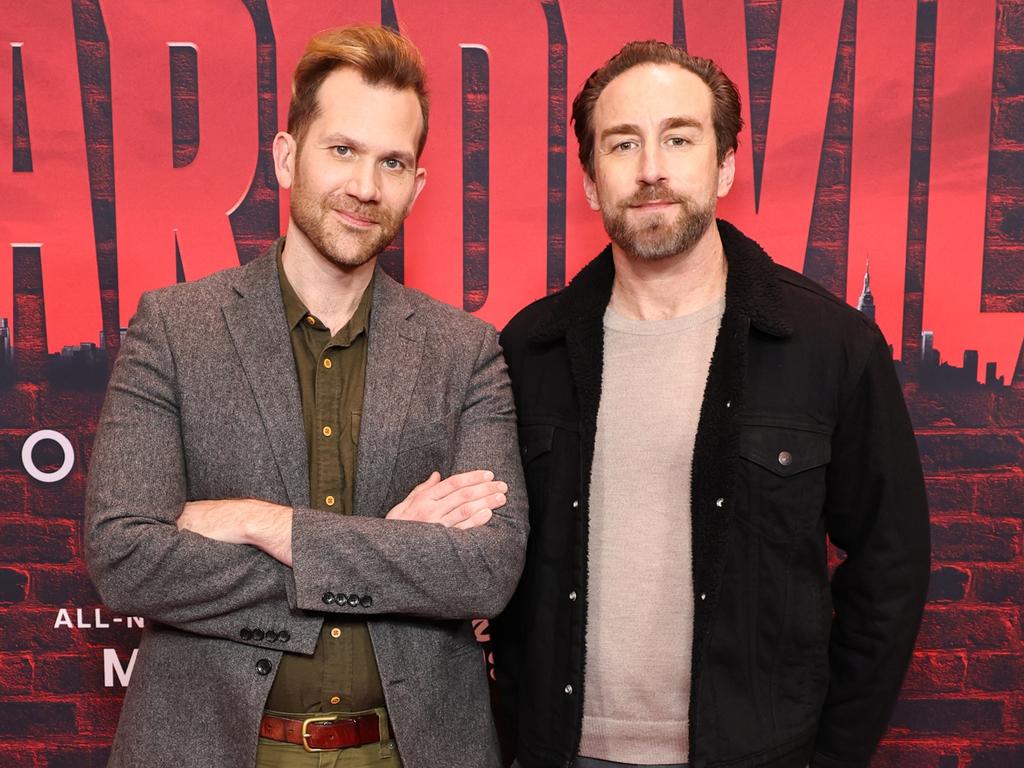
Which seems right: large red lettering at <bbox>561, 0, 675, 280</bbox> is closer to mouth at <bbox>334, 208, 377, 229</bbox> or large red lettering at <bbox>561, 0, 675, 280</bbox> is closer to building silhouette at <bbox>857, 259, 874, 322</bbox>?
building silhouette at <bbox>857, 259, 874, 322</bbox>

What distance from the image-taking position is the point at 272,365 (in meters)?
1.91

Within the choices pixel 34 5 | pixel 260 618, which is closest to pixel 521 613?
pixel 260 618

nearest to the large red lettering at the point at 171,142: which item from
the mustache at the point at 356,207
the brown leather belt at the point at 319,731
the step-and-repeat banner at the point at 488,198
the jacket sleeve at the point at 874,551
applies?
the step-and-repeat banner at the point at 488,198

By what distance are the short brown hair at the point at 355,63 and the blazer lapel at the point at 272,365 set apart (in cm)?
37

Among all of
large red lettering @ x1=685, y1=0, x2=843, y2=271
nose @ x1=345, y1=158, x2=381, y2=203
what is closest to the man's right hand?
nose @ x1=345, y1=158, x2=381, y2=203

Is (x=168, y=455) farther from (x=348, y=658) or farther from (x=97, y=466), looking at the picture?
(x=348, y=658)

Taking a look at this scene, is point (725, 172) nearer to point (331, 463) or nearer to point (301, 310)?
point (301, 310)

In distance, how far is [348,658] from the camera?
182cm

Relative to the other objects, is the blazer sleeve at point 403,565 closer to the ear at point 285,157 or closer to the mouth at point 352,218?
the mouth at point 352,218

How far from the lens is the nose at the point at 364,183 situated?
77.6 inches

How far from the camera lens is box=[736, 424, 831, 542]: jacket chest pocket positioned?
1972 mm

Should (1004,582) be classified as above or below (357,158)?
below

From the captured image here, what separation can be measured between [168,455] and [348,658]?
54cm

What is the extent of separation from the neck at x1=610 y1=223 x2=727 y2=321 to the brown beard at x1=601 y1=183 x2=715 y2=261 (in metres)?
0.04
